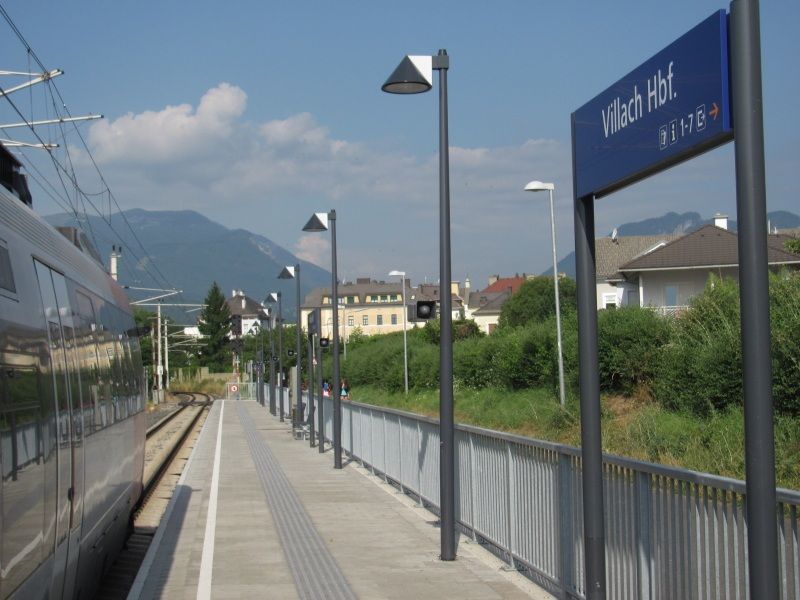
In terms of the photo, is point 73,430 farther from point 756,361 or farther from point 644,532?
point 756,361

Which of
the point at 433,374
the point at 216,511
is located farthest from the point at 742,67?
the point at 433,374

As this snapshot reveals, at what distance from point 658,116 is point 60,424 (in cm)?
394

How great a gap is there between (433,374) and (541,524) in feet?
137

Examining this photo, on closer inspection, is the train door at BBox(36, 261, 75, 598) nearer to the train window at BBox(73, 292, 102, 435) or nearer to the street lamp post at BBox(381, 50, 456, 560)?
the train window at BBox(73, 292, 102, 435)

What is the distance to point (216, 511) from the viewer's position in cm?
1545

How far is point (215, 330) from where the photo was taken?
168 m

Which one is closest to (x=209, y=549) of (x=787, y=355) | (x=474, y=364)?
(x=787, y=355)

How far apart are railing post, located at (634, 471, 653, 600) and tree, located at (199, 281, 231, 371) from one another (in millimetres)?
162185

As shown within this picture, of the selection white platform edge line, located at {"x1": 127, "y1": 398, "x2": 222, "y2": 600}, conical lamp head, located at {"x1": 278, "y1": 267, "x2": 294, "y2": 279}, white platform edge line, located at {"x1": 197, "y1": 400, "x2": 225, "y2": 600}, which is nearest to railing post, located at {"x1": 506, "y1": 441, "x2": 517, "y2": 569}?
white platform edge line, located at {"x1": 197, "y1": 400, "x2": 225, "y2": 600}

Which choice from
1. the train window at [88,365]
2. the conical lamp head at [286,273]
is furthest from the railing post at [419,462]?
the conical lamp head at [286,273]

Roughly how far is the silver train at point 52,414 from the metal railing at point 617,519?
11.7 feet

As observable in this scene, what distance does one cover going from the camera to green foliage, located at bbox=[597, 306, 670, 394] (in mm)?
28406

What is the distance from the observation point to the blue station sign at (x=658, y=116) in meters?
4.64

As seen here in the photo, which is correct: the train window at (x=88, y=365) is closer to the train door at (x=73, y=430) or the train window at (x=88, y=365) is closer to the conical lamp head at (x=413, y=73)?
the train door at (x=73, y=430)
